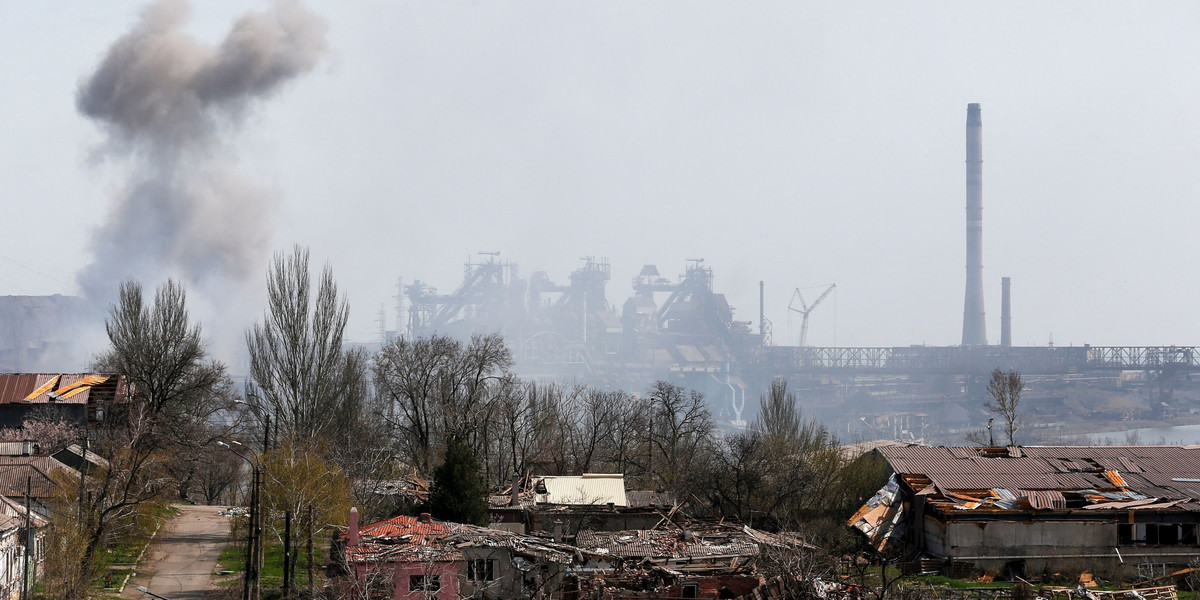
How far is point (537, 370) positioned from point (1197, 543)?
156 meters

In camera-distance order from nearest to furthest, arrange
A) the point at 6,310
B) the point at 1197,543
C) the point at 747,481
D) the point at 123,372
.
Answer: the point at 1197,543, the point at 747,481, the point at 123,372, the point at 6,310

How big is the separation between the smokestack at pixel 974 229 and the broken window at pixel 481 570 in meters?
122

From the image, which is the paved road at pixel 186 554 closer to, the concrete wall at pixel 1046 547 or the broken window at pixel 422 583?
the broken window at pixel 422 583

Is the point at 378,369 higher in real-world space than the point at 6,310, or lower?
lower

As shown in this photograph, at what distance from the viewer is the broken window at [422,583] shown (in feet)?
51.5

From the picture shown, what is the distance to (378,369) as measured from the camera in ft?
104

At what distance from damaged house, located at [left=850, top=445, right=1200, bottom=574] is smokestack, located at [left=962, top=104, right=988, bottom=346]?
110 m

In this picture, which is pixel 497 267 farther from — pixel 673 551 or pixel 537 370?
pixel 673 551

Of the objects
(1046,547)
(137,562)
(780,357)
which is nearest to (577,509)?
(137,562)

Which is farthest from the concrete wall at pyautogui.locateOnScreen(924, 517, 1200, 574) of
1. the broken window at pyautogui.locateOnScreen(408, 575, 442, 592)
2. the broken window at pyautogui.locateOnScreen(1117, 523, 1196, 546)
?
the broken window at pyautogui.locateOnScreen(408, 575, 442, 592)

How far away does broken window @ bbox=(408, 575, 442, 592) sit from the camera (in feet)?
51.5

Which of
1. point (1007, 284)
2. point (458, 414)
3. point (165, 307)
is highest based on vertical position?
point (1007, 284)

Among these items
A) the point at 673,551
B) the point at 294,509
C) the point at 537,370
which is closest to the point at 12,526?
the point at 294,509

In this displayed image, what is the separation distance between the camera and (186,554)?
2078 cm
